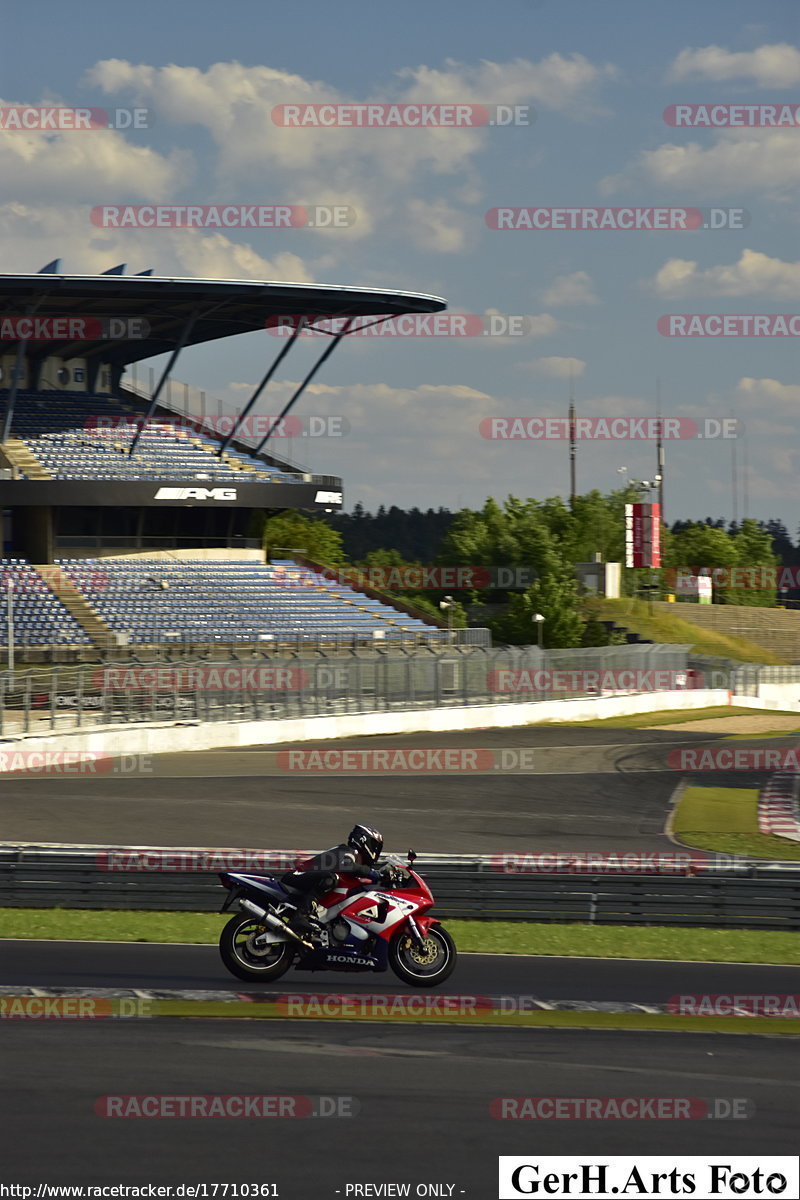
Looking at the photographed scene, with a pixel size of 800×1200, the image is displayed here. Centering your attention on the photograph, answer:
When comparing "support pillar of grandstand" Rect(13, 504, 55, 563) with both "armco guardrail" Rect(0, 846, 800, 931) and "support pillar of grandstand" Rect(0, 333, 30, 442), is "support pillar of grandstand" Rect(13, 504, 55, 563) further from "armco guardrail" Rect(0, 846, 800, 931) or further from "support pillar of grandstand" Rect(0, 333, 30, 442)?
"armco guardrail" Rect(0, 846, 800, 931)

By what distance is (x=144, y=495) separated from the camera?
4881cm

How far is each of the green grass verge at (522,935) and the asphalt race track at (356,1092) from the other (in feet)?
12.5

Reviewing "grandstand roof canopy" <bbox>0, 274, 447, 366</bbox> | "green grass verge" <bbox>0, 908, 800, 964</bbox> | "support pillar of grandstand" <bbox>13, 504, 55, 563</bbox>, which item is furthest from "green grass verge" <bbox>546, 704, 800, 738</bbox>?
"green grass verge" <bbox>0, 908, 800, 964</bbox>

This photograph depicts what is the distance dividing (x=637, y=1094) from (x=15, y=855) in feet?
31.7

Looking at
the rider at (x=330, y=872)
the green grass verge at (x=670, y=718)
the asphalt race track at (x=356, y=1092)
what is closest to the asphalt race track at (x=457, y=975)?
the rider at (x=330, y=872)

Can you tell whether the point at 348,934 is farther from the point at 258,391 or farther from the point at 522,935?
the point at 258,391

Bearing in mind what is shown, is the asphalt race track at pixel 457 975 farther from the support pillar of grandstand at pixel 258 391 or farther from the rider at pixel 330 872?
the support pillar of grandstand at pixel 258 391

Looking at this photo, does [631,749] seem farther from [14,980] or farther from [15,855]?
[14,980]

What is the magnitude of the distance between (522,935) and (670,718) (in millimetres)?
34435

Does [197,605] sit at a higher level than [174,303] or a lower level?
lower

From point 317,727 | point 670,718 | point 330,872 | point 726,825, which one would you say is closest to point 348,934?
point 330,872

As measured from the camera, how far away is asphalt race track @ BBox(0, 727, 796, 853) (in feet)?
69.9

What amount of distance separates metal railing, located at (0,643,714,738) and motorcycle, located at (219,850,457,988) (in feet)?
61.0

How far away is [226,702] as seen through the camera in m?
34.1
